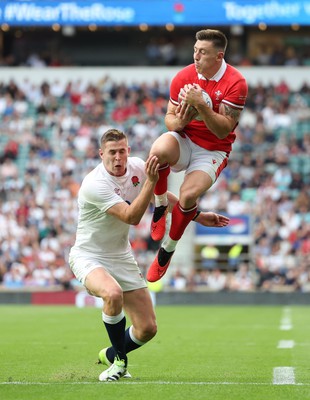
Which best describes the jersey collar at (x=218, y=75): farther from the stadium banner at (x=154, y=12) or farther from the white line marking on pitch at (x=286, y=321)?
the stadium banner at (x=154, y=12)

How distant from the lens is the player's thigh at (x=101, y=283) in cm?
933

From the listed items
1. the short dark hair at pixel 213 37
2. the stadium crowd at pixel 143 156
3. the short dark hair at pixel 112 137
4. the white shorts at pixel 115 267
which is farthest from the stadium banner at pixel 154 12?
the short dark hair at pixel 112 137

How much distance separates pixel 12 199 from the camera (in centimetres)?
2912

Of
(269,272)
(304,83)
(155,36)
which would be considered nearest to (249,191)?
(269,272)

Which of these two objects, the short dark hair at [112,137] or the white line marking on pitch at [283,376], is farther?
the short dark hair at [112,137]

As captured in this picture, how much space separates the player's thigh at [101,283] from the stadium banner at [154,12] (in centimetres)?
2455

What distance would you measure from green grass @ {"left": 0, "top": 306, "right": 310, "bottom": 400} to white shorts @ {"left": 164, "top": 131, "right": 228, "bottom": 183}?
79.9 inches

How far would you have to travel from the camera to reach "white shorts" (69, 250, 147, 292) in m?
9.80

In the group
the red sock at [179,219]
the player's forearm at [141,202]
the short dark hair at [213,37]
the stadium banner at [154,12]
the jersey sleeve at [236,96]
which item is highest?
the stadium banner at [154,12]

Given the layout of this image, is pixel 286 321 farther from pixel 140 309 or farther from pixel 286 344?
pixel 140 309

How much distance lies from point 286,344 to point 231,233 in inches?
506

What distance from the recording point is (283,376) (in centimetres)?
1007

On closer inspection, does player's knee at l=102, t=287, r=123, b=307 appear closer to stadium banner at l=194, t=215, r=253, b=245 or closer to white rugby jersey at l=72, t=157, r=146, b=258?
white rugby jersey at l=72, t=157, r=146, b=258

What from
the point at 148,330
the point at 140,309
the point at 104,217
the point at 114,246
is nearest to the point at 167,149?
the point at 104,217
